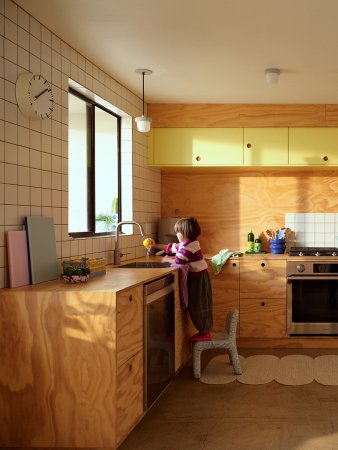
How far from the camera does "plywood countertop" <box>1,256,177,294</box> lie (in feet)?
8.78

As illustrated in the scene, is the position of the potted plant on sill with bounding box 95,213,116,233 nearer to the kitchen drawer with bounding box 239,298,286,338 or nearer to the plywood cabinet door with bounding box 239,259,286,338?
the plywood cabinet door with bounding box 239,259,286,338

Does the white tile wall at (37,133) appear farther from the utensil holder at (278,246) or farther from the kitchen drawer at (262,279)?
the utensil holder at (278,246)

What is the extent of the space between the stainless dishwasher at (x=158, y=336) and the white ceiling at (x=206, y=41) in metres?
1.46

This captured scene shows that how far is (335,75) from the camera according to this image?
421 cm

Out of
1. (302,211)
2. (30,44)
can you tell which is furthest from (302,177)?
(30,44)

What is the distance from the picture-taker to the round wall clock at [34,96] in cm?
282

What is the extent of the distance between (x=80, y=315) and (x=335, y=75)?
109 inches

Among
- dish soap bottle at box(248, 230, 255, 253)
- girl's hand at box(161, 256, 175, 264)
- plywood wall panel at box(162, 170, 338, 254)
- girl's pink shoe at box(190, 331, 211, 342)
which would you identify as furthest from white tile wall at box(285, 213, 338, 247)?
girl's pink shoe at box(190, 331, 211, 342)

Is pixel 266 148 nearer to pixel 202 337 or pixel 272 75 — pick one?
pixel 272 75

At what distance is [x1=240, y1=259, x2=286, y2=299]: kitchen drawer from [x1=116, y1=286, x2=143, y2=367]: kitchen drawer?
6.62ft

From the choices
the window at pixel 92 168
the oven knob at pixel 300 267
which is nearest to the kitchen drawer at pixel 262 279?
the oven knob at pixel 300 267

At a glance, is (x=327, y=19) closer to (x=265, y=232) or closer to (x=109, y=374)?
(x=109, y=374)

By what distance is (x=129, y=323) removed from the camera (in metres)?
2.82

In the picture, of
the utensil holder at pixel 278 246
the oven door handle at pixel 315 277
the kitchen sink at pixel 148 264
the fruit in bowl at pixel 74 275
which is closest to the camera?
the fruit in bowl at pixel 74 275
